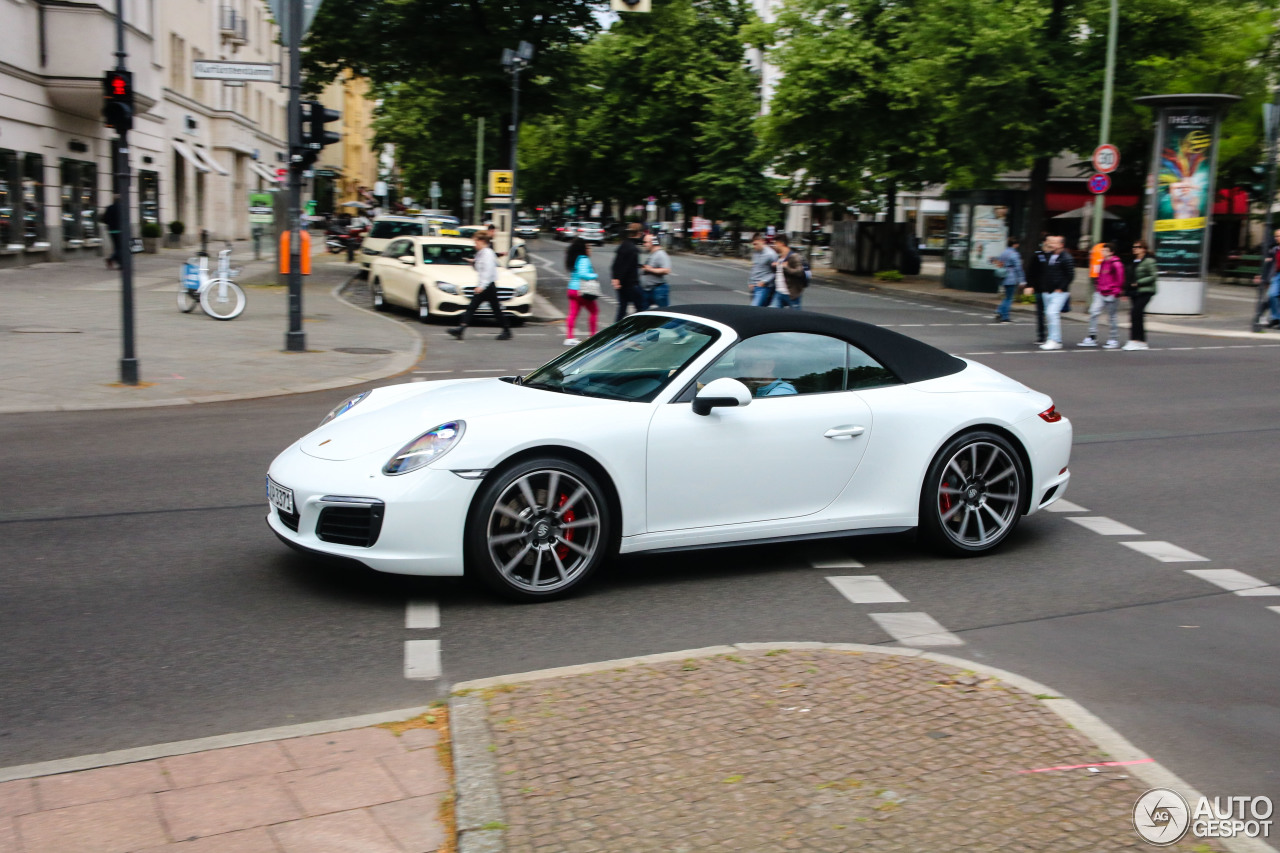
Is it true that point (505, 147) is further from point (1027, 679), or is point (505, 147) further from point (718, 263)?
point (1027, 679)

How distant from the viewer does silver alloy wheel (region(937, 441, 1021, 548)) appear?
6.76 meters

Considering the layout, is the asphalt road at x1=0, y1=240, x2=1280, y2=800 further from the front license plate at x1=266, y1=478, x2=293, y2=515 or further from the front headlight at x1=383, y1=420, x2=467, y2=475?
the front headlight at x1=383, y1=420, x2=467, y2=475

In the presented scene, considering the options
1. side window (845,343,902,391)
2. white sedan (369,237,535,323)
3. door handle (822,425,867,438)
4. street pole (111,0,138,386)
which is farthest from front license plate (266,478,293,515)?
white sedan (369,237,535,323)

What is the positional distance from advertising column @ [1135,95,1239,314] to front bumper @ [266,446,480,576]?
25.8m

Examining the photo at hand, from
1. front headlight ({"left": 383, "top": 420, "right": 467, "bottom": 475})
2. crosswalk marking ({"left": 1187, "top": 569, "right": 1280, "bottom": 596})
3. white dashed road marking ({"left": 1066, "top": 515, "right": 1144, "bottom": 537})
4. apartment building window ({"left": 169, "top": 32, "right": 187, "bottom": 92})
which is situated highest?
apartment building window ({"left": 169, "top": 32, "right": 187, "bottom": 92})

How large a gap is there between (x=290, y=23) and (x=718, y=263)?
4053cm

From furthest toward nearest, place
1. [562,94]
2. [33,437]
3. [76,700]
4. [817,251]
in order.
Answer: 1. [817,251]
2. [562,94]
3. [33,437]
4. [76,700]

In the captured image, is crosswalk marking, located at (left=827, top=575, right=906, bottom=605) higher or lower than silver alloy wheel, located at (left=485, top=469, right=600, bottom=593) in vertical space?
lower

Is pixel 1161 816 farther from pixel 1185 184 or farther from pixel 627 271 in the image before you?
pixel 1185 184

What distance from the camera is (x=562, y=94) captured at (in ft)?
109

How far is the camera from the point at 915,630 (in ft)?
18.4

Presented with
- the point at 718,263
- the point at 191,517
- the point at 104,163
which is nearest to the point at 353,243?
the point at 104,163

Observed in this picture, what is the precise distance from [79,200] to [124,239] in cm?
2448

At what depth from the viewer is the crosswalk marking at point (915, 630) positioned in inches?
214
